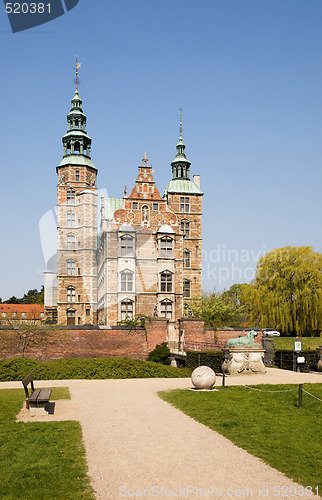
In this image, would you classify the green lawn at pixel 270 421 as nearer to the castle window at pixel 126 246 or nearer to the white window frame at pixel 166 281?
the white window frame at pixel 166 281

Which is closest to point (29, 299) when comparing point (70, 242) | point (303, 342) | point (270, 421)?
point (70, 242)

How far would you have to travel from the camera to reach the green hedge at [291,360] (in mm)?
24128

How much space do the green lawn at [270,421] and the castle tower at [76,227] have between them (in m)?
32.5

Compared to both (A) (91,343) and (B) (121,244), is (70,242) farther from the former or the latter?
(A) (91,343)

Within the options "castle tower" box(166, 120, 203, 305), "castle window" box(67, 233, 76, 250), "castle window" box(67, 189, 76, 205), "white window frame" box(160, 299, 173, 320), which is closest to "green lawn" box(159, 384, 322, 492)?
"white window frame" box(160, 299, 173, 320)

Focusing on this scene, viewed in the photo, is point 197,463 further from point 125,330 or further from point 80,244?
point 80,244

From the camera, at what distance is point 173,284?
39.8 metres

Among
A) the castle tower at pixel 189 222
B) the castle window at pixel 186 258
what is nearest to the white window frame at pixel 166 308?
the castle tower at pixel 189 222

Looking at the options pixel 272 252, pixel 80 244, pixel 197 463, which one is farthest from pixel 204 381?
pixel 80 244

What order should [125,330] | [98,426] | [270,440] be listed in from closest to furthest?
[270,440] < [98,426] < [125,330]

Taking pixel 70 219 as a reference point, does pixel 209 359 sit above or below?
below

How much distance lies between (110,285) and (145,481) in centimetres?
3170

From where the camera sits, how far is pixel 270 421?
11344mm

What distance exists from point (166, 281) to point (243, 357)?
1831 cm
